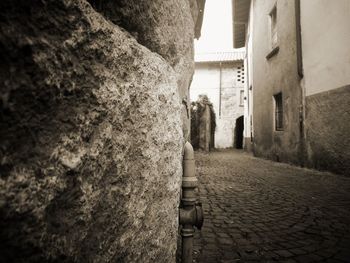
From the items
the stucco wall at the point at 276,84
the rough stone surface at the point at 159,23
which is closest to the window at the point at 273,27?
the stucco wall at the point at 276,84

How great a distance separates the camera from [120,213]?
2.52 feet

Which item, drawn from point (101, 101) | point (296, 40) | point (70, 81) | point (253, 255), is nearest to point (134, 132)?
point (101, 101)

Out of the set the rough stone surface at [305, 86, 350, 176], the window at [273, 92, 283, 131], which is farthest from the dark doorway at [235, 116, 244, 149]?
the rough stone surface at [305, 86, 350, 176]

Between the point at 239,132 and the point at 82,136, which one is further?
the point at 239,132

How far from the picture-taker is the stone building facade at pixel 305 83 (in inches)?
183

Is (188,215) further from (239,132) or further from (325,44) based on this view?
(239,132)

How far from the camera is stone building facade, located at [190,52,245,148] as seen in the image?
19828mm

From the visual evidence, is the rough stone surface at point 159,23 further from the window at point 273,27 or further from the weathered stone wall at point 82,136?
the window at point 273,27

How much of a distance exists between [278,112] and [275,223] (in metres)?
6.41

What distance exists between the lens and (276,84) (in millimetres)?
7910

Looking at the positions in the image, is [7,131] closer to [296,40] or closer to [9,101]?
[9,101]

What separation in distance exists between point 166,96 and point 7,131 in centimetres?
72

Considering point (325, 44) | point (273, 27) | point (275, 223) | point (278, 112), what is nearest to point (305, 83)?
point (325, 44)

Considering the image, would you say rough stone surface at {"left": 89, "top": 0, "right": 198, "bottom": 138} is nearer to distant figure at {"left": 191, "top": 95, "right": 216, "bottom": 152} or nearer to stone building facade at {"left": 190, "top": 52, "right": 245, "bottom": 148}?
distant figure at {"left": 191, "top": 95, "right": 216, "bottom": 152}
